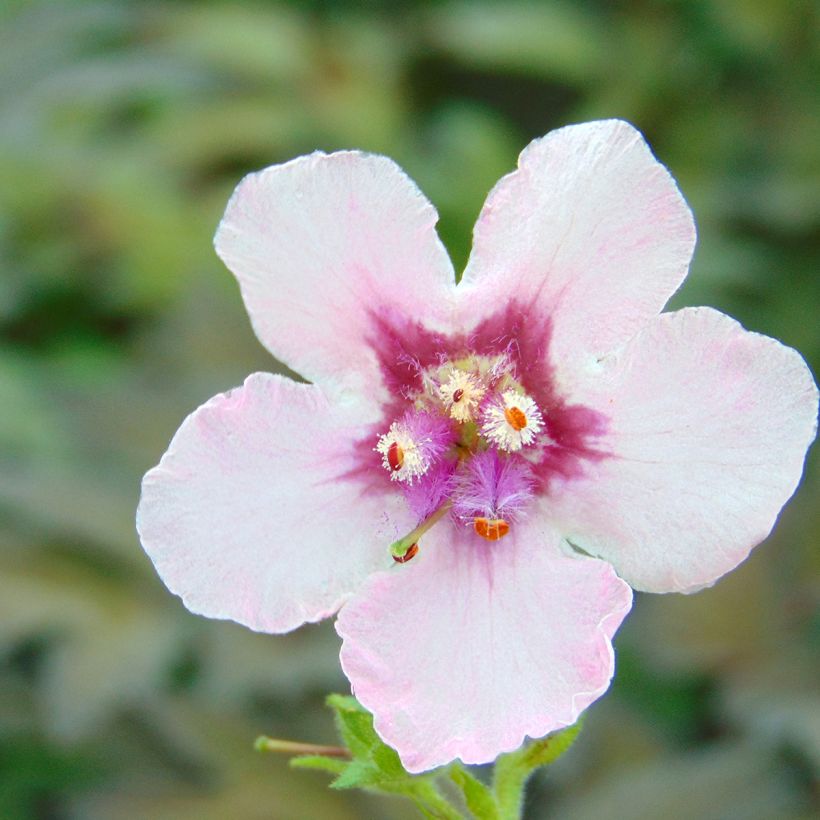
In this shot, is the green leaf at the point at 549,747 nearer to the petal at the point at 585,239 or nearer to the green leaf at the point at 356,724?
the green leaf at the point at 356,724

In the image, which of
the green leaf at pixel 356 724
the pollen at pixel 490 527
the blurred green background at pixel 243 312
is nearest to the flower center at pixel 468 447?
the pollen at pixel 490 527

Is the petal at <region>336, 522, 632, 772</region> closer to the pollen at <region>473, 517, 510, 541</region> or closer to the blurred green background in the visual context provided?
the pollen at <region>473, 517, 510, 541</region>

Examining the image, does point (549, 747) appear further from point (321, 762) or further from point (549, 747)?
point (321, 762)

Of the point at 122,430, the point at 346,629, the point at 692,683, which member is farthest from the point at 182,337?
the point at 346,629

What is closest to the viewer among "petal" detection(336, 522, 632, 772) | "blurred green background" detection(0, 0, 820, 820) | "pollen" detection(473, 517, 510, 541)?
"petal" detection(336, 522, 632, 772)

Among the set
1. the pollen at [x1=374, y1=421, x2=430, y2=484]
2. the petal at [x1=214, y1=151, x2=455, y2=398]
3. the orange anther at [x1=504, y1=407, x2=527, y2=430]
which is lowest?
the pollen at [x1=374, y1=421, x2=430, y2=484]

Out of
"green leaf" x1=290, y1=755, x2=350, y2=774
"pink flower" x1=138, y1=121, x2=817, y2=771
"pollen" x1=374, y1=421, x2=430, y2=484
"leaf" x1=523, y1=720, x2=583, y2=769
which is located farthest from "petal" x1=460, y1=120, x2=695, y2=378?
"green leaf" x1=290, y1=755, x2=350, y2=774
